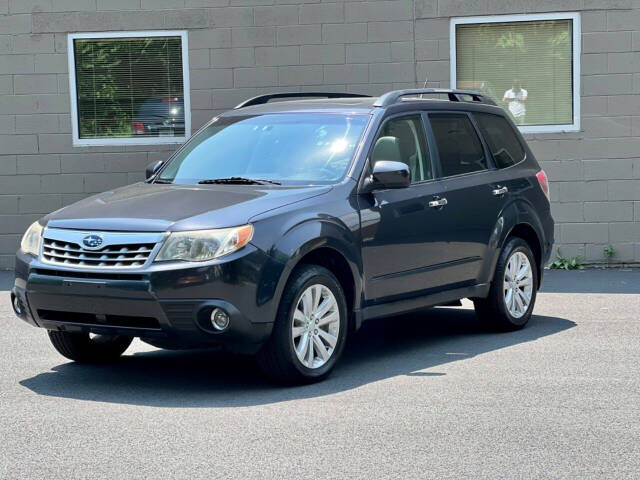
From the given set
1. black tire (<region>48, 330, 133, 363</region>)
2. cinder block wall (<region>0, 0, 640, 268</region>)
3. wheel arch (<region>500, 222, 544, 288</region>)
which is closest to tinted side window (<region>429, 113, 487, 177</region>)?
wheel arch (<region>500, 222, 544, 288</region>)

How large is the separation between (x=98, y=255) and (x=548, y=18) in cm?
800

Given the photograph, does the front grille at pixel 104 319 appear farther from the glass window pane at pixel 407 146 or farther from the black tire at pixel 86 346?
the glass window pane at pixel 407 146

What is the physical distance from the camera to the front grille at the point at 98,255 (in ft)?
21.5

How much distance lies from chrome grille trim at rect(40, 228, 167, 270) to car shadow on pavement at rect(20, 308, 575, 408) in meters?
0.76

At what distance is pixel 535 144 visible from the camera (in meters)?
13.2

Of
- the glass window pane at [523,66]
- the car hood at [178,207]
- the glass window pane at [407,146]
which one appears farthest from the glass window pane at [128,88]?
the car hood at [178,207]

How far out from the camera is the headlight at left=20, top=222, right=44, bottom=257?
703 cm

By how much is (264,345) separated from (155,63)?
7668mm

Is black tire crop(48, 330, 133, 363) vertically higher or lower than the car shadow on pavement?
higher

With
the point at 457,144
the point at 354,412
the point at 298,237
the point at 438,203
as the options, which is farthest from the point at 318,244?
the point at 457,144

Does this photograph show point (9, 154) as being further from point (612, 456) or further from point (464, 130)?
point (612, 456)

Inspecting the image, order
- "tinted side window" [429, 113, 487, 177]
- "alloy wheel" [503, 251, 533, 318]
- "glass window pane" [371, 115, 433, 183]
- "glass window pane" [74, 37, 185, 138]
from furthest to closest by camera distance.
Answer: "glass window pane" [74, 37, 185, 138]
"alloy wheel" [503, 251, 533, 318]
"tinted side window" [429, 113, 487, 177]
"glass window pane" [371, 115, 433, 183]

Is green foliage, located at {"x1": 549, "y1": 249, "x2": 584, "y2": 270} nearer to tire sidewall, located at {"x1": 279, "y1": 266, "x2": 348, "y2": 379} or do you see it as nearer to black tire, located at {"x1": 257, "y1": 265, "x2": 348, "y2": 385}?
tire sidewall, located at {"x1": 279, "y1": 266, "x2": 348, "y2": 379}

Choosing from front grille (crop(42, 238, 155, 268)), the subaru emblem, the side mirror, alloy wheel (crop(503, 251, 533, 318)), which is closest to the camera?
front grille (crop(42, 238, 155, 268))
